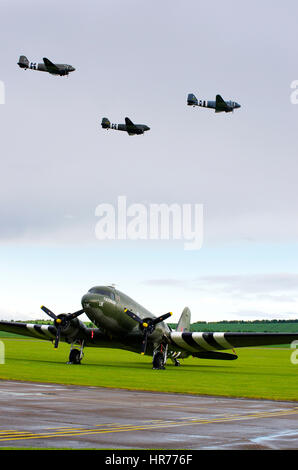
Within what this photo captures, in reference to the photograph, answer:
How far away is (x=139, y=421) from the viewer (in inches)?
656

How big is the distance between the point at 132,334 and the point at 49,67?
26767 millimetres

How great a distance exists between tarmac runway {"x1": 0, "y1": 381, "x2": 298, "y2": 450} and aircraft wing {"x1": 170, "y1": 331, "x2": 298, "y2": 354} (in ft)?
62.0

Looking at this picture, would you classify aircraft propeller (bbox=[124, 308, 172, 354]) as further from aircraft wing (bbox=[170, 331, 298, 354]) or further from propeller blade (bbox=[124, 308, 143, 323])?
aircraft wing (bbox=[170, 331, 298, 354])

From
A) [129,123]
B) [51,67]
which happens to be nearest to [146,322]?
[51,67]

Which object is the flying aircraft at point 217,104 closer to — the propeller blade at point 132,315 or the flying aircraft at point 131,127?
the flying aircraft at point 131,127

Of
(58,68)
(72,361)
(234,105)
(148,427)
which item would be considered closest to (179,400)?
(148,427)

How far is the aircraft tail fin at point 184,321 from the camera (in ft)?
167

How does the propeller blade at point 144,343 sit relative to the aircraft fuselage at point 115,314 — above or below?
below

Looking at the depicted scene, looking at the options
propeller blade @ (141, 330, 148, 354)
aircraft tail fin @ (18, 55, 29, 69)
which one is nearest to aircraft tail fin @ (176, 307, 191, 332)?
propeller blade @ (141, 330, 148, 354)

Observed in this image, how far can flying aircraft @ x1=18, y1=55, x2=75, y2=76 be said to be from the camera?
5716 centimetres

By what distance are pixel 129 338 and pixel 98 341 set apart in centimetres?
285

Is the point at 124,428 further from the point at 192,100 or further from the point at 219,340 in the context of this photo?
the point at 192,100

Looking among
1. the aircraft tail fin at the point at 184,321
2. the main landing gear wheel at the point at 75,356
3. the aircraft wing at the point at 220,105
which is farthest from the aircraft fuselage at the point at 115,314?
the aircraft wing at the point at 220,105
